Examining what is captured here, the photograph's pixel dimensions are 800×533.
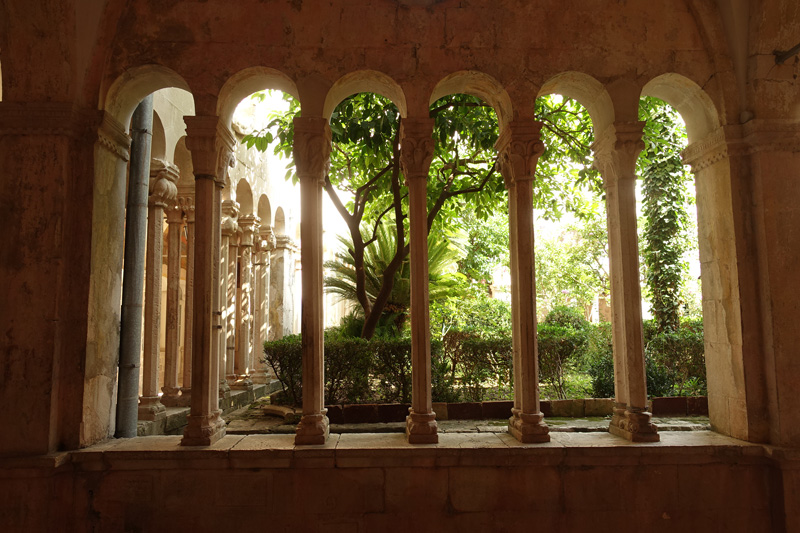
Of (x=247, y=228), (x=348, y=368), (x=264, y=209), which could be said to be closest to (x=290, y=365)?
(x=348, y=368)

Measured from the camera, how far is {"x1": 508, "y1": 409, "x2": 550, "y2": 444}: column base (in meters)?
3.90

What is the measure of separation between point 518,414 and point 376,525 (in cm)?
134

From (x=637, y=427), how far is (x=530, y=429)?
0.81 m

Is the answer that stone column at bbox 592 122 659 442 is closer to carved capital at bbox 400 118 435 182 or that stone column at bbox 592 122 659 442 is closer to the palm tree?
carved capital at bbox 400 118 435 182

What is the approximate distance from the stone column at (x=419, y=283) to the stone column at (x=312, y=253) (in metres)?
0.68

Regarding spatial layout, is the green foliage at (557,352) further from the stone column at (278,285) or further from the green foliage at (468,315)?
the stone column at (278,285)

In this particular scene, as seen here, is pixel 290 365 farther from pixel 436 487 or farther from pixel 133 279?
pixel 436 487

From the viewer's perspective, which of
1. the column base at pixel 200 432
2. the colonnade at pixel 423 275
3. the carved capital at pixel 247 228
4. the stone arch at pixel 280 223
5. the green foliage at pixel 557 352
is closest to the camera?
the column base at pixel 200 432

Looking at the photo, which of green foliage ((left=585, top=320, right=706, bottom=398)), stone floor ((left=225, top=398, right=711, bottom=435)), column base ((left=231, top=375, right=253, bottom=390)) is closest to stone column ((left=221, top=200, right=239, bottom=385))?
column base ((left=231, top=375, right=253, bottom=390))

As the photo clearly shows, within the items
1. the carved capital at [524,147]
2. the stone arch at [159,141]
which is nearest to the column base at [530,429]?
the carved capital at [524,147]

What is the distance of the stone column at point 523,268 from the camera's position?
403 cm

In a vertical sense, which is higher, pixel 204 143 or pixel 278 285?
pixel 204 143

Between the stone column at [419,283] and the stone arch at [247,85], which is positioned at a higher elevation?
the stone arch at [247,85]

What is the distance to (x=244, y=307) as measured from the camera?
9469 mm
